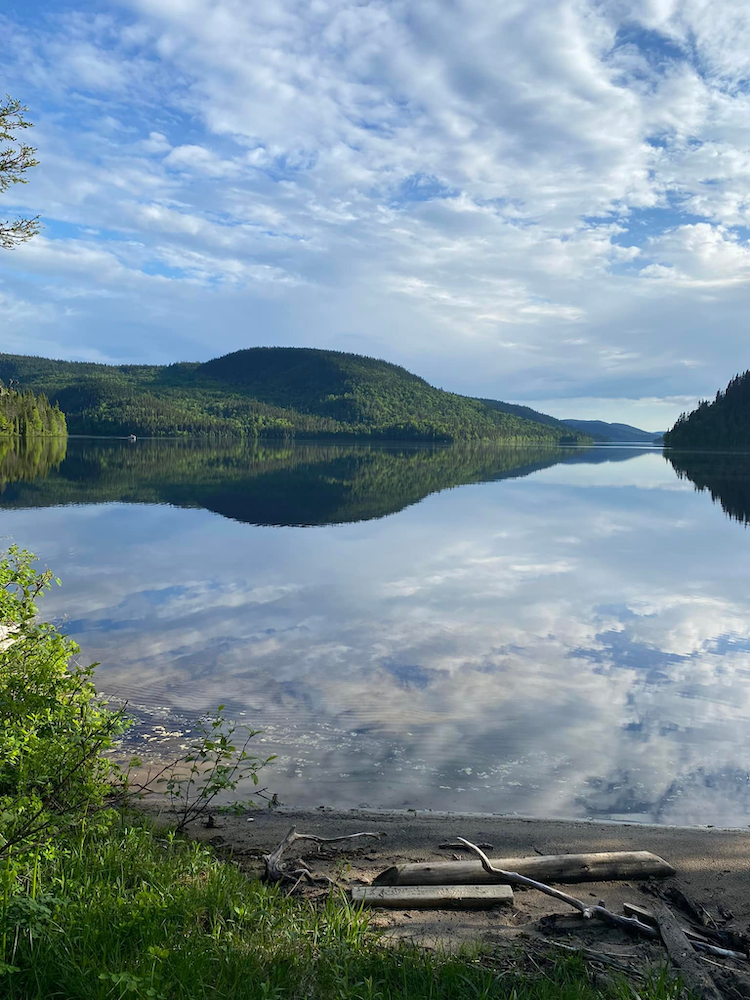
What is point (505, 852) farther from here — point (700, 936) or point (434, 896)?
point (700, 936)

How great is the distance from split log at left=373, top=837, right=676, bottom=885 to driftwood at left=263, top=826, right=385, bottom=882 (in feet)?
2.55

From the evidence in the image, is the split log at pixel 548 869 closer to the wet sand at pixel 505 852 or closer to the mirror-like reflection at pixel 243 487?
the wet sand at pixel 505 852

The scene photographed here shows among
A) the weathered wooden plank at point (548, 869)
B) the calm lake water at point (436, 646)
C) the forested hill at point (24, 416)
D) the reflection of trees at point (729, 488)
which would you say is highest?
the forested hill at point (24, 416)

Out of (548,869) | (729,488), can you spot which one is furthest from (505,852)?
(729,488)

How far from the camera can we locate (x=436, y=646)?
16.9m

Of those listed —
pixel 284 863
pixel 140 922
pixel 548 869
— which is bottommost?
pixel 284 863

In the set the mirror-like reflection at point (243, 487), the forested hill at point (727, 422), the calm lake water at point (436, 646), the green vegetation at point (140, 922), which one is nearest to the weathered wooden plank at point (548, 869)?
the green vegetation at point (140, 922)

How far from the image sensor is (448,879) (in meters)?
6.67

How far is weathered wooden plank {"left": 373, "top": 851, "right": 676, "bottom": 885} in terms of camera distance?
6.67 meters

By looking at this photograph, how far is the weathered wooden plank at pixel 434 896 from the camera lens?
6.30 metres

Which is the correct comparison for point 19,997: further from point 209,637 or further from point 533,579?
point 533,579

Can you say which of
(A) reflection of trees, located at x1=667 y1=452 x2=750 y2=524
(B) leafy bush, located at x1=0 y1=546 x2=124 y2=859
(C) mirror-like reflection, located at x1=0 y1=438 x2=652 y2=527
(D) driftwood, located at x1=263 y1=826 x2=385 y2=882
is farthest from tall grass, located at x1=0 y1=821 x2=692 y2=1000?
(A) reflection of trees, located at x1=667 y1=452 x2=750 y2=524

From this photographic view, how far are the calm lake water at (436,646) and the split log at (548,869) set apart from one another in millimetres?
1934

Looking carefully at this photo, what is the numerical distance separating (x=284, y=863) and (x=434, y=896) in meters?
1.63
